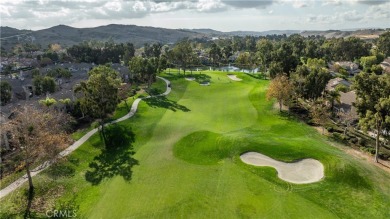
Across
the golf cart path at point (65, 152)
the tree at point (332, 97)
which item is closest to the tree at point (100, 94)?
the golf cart path at point (65, 152)

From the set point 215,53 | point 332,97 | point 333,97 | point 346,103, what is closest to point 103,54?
point 215,53

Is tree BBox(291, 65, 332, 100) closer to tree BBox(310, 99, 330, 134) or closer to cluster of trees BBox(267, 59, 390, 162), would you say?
cluster of trees BBox(267, 59, 390, 162)

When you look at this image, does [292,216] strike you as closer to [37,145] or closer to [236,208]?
[236,208]

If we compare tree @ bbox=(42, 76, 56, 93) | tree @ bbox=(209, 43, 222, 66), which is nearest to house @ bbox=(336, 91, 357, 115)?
tree @ bbox=(42, 76, 56, 93)

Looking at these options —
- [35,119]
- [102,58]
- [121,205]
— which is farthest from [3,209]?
[102,58]

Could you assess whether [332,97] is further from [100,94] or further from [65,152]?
[65,152]
